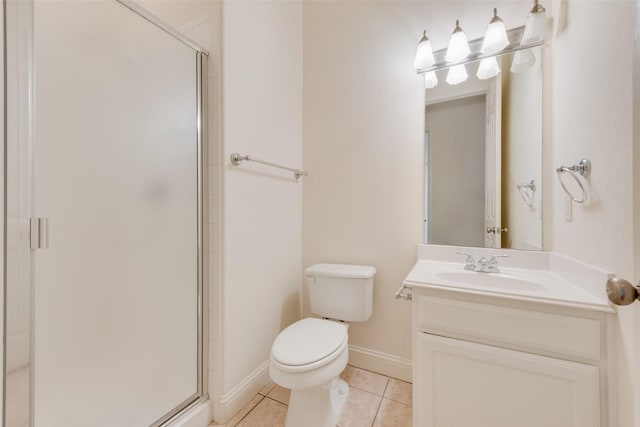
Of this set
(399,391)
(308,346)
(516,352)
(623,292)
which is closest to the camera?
A: (623,292)

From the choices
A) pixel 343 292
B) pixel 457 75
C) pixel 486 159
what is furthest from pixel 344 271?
pixel 457 75

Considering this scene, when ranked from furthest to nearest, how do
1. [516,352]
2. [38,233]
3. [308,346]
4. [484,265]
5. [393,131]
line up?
1. [393,131]
2. [484,265]
3. [308,346]
4. [516,352]
5. [38,233]

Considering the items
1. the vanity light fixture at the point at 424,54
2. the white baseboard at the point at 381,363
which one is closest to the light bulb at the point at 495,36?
the vanity light fixture at the point at 424,54

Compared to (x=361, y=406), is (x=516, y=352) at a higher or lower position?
higher

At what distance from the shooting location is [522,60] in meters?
1.33

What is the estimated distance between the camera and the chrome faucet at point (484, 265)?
4.19 ft

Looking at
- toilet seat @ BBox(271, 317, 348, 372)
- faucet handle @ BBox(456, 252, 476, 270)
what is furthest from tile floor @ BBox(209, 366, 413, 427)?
faucet handle @ BBox(456, 252, 476, 270)

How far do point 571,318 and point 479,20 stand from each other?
4.76 feet

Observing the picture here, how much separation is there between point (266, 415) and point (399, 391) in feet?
2.40

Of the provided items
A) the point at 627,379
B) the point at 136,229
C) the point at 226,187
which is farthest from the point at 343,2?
the point at 627,379

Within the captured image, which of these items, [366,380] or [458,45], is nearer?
[458,45]

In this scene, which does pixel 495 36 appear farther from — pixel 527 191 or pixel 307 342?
pixel 307 342

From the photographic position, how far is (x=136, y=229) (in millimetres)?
1051

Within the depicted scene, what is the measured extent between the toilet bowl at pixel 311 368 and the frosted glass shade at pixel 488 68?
4.94 ft
